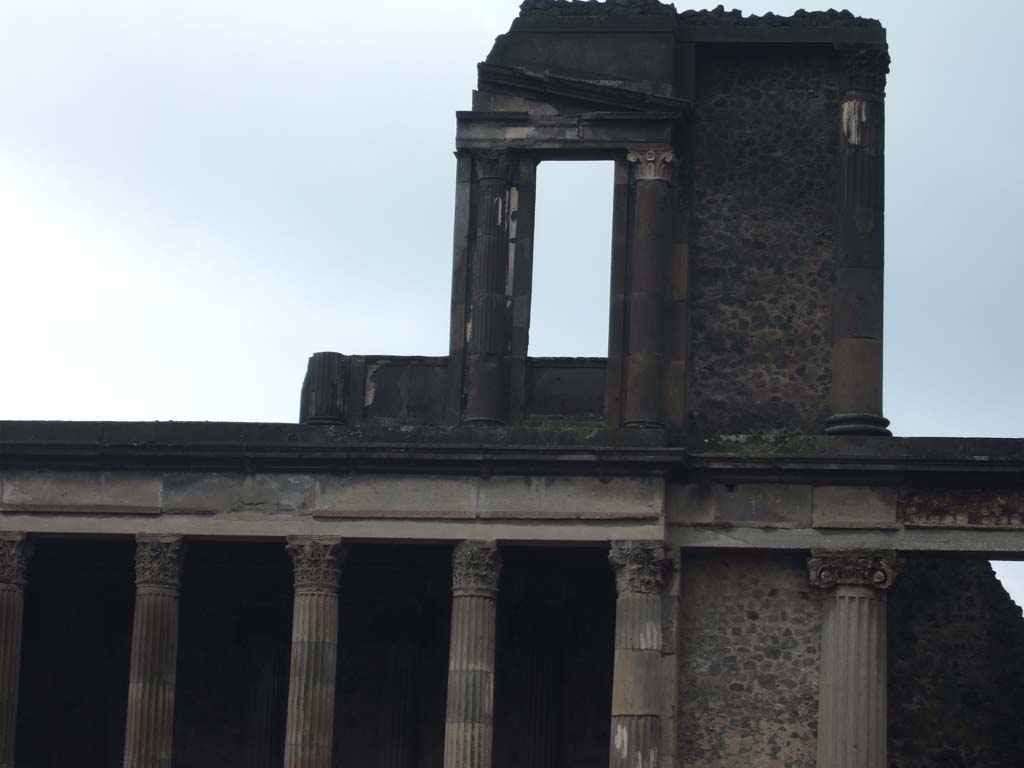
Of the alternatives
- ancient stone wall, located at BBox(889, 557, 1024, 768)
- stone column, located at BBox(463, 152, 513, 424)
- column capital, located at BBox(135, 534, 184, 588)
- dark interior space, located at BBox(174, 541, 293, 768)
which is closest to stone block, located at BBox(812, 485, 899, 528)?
ancient stone wall, located at BBox(889, 557, 1024, 768)

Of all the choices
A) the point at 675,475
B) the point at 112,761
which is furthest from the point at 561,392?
the point at 112,761

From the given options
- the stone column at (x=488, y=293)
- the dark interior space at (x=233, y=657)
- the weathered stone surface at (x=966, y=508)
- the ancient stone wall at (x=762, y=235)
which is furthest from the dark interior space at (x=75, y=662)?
the weathered stone surface at (x=966, y=508)

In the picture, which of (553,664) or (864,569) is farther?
(553,664)

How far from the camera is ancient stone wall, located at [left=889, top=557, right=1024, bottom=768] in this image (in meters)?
36.1

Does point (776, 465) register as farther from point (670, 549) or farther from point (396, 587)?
point (396, 587)

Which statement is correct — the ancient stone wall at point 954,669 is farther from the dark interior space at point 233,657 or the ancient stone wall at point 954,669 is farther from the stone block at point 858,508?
the dark interior space at point 233,657

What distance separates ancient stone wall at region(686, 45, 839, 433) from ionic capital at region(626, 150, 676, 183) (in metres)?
0.86

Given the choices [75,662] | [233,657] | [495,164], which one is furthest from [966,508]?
[75,662]

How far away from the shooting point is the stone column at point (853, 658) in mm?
32719

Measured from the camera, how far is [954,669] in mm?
36500

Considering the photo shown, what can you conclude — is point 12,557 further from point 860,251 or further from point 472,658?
point 860,251

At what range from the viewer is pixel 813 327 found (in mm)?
34719

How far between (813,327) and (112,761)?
11623 mm

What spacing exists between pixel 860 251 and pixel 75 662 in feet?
40.7
